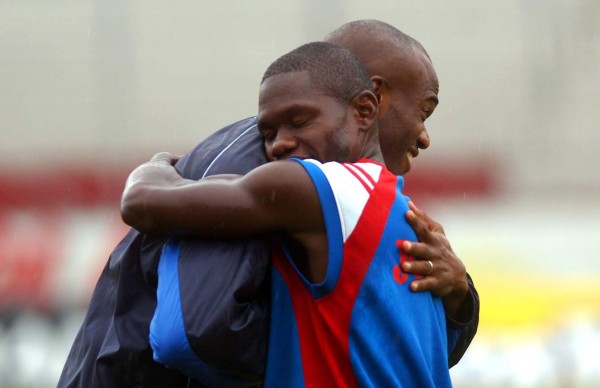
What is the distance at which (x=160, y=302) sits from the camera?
2.63 meters

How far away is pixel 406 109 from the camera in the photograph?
312cm

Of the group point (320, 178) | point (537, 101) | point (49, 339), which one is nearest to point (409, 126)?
point (320, 178)

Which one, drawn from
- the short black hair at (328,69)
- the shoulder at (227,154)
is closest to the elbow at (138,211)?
the shoulder at (227,154)

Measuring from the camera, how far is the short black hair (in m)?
2.79

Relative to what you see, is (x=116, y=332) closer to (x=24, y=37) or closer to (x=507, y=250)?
(x=507, y=250)

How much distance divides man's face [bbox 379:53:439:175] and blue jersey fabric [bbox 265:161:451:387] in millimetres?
353

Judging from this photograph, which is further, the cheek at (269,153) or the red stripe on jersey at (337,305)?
the cheek at (269,153)

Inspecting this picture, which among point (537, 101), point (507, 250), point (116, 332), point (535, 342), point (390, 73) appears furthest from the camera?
point (537, 101)

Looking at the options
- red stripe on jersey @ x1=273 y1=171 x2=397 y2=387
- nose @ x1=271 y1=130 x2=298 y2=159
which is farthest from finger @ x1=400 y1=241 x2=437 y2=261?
nose @ x1=271 y1=130 x2=298 y2=159

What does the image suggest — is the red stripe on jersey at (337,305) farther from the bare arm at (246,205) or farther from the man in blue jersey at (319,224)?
the bare arm at (246,205)

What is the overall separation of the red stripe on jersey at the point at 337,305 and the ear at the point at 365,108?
0.56 feet

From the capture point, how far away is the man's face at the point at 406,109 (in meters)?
3.10

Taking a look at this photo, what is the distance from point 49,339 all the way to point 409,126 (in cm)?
593

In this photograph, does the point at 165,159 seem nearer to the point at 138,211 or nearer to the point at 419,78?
the point at 138,211
